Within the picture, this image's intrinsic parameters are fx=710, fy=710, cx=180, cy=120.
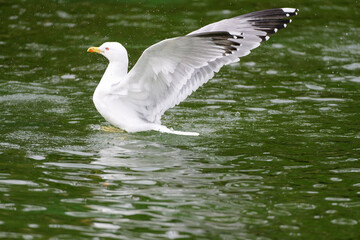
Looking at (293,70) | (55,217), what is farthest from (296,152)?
(293,70)

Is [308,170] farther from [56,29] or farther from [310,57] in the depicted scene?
[56,29]

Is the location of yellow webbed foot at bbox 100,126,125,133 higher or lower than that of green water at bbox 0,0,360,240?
lower

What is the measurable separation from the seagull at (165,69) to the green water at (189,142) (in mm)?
323

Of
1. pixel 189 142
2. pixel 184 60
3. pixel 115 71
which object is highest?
pixel 184 60

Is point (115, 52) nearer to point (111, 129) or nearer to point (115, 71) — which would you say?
point (115, 71)

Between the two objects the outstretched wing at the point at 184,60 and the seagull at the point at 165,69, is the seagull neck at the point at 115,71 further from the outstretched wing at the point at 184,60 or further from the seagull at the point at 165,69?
the outstretched wing at the point at 184,60

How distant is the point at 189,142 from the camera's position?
27.4ft

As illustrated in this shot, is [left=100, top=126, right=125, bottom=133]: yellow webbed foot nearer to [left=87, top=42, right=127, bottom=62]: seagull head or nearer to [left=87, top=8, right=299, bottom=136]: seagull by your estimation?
[left=87, top=8, right=299, bottom=136]: seagull

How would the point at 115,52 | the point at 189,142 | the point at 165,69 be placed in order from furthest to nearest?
the point at 115,52 → the point at 189,142 → the point at 165,69

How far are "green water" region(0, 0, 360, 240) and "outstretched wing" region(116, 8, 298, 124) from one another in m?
0.47

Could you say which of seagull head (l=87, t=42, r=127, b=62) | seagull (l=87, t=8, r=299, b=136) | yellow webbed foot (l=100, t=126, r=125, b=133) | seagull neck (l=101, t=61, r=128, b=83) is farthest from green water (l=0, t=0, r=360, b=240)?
seagull head (l=87, t=42, r=127, b=62)

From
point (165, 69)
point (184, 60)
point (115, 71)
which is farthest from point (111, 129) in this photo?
point (184, 60)

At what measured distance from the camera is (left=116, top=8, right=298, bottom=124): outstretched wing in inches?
305

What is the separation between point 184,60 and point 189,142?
3.21 ft
